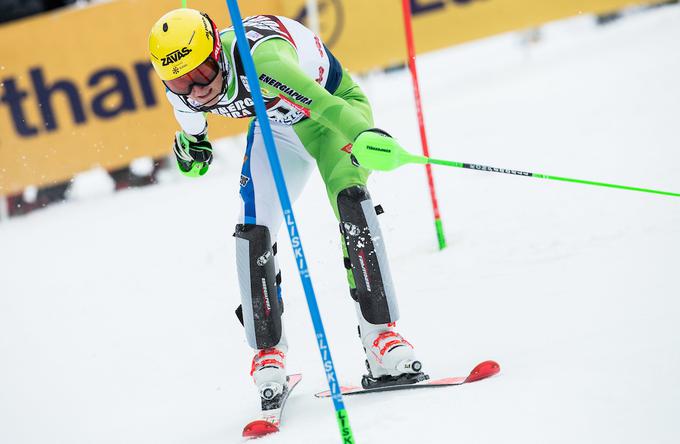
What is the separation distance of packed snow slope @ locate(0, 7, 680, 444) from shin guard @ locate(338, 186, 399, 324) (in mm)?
371

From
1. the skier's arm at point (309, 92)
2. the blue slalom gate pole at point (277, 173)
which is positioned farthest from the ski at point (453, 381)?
the skier's arm at point (309, 92)

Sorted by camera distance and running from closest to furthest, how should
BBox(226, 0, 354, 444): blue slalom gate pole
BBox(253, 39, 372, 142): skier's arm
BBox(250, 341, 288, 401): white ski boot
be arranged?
BBox(226, 0, 354, 444): blue slalom gate pole < BBox(253, 39, 372, 142): skier's arm < BBox(250, 341, 288, 401): white ski boot

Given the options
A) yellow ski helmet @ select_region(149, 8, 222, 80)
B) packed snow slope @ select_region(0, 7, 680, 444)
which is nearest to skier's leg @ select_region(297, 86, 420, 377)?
packed snow slope @ select_region(0, 7, 680, 444)

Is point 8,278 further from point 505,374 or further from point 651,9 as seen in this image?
point 651,9

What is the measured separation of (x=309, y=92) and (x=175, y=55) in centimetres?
54

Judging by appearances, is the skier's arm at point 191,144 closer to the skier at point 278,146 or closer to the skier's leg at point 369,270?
the skier at point 278,146

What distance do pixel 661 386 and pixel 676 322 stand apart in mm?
699

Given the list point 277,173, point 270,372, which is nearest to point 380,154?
point 277,173

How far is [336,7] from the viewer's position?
33.3 feet

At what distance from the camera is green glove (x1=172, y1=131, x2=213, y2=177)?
3848 millimetres

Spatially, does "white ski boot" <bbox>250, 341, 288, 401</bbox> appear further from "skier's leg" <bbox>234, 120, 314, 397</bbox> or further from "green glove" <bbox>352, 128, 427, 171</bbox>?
"green glove" <bbox>352, 128, 427, 171</bbox>

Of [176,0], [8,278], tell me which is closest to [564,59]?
[176,0]

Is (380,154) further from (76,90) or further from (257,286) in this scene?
(76,90)

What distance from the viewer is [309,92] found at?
3076 millimetres
